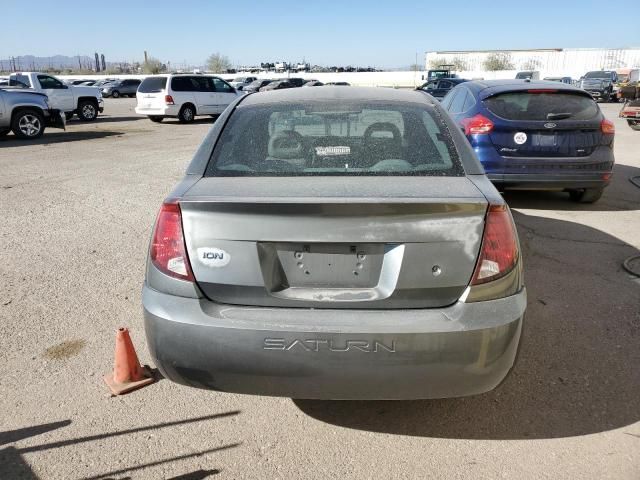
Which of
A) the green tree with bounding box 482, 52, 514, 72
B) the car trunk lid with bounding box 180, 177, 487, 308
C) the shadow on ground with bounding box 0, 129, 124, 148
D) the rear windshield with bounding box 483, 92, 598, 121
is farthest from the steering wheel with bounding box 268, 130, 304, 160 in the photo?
the green tree with bounding box 482, 52, 514, 72

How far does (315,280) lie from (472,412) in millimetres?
1273

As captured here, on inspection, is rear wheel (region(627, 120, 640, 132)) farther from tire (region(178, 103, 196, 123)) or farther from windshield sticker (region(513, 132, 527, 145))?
tire (region(178, 103, 196, 123))

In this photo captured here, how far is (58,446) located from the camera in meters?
2.62

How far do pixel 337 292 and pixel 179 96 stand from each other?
20.1 metres

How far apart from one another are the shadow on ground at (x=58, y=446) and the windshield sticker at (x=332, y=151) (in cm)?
148

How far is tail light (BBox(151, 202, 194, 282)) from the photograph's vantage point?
240cm

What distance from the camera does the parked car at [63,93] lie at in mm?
19359

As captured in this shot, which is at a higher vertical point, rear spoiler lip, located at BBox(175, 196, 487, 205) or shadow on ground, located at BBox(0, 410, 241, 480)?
rear spoiler lip, located at BBox(175, 196, 487, 205)

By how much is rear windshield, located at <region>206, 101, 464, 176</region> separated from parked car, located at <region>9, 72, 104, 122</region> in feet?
59.9

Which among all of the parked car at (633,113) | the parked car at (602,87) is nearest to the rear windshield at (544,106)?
the parked car at (633,113)

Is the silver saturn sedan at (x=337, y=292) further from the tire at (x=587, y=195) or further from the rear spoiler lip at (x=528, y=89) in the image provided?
the tire at (x=587, y=195)

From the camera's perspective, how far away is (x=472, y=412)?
2.92 meters

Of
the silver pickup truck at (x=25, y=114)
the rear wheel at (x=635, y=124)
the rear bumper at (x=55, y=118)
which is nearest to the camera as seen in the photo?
the silver pickup truck at (x=25, y=114)

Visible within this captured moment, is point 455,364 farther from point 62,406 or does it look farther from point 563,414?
point 62,406
